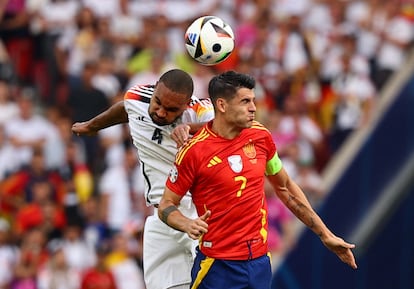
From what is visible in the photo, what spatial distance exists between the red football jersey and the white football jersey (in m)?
0.68

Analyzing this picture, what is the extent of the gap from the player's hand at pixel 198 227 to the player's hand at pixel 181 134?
2.52 ft

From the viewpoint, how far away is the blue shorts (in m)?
9.29

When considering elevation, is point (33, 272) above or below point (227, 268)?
below

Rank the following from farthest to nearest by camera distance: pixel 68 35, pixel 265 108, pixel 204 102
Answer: pixel 68 35
pixel 265 108
pixel 204 102

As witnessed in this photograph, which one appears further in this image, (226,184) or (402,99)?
(402,99)

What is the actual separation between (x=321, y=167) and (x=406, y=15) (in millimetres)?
3103

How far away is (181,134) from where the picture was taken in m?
9.38

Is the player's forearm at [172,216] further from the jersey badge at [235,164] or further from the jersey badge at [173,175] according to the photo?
the jersey badge at [235,164]

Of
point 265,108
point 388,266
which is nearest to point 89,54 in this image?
point 265,108

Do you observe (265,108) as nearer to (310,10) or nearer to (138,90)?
(310,10)

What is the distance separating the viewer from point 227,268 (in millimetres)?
9297

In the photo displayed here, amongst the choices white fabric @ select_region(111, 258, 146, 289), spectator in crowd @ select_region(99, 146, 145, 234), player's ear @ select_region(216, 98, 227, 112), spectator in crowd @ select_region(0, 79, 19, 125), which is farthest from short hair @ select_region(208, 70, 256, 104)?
spectator in crowd @ select_region(0, 79, 19, 125)

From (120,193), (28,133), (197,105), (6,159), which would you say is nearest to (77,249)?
(120,193)

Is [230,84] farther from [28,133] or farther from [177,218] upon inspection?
[28,133]
